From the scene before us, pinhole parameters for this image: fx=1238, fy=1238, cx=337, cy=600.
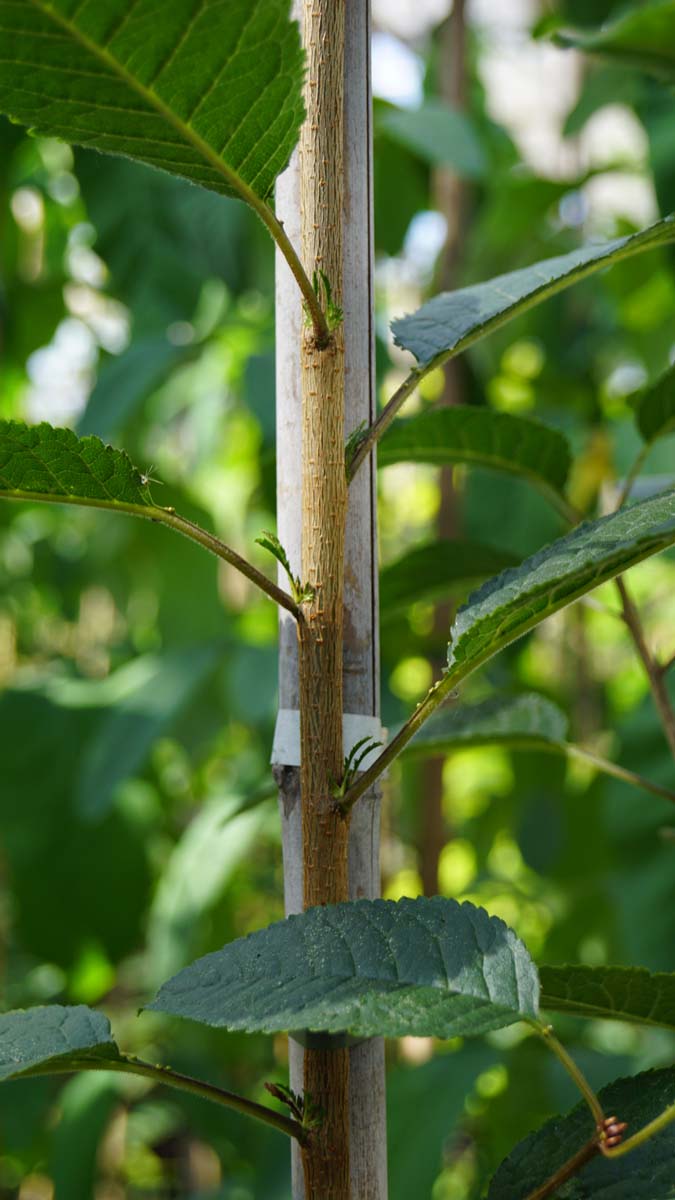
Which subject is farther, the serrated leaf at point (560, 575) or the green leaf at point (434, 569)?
the green leaf at point (434, 569)

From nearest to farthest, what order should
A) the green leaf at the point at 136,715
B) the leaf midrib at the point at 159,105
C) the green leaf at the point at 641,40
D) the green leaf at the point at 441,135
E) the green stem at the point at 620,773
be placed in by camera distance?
the leaf midrib at the point at 159,105 < the green stem at the point at 620,773 < the green leaf at the point at 641,40 < the green leaf at the point at 441,135 < the green leaf at the point at 136,715

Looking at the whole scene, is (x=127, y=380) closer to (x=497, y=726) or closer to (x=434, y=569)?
(x=434, y=569)

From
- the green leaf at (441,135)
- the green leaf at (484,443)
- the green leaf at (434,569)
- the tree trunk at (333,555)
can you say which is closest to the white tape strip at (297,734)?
the tree trunk at (333,555)

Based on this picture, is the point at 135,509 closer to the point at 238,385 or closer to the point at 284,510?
the point at 284,510

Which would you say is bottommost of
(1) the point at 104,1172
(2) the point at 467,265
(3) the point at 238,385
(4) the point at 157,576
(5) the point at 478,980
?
(1) the point at 104,1172

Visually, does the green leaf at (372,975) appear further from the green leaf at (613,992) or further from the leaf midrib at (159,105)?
the leaf midrib at (159,105)

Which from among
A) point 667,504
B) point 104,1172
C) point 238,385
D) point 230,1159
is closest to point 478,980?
point 667,504
